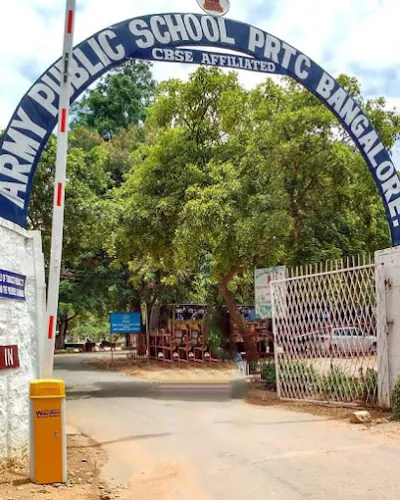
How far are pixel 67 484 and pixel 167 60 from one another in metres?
6.21

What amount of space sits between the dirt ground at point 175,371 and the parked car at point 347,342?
6564 mm

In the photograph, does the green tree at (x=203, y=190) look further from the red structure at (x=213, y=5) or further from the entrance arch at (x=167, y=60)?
the red structure at (x=213, y=5)

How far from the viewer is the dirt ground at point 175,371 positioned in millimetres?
17744

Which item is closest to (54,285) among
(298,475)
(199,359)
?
(298,475)

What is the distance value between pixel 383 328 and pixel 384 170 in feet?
9.74

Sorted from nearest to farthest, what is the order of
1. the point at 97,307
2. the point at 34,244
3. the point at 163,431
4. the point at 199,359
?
the point at 34,244
the point at 163,431
the point at 199,359
the point at 97,307

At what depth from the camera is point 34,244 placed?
23.4 ft

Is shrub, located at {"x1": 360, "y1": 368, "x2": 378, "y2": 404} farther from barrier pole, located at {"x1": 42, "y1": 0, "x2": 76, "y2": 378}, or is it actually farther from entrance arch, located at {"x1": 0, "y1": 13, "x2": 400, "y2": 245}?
barrier pole, located at {"x1": 42, "y1": 0, "x2": 76, "y2": 378}

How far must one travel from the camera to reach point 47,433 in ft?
18.8

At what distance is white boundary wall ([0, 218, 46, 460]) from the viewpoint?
611 centimetres

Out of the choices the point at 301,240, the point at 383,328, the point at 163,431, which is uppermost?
the point at 301,240

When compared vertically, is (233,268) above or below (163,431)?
above

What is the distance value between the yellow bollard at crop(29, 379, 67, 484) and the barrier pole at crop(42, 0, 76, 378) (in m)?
0.27

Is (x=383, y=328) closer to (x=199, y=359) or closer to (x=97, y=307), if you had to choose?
(x=199, y=359)
